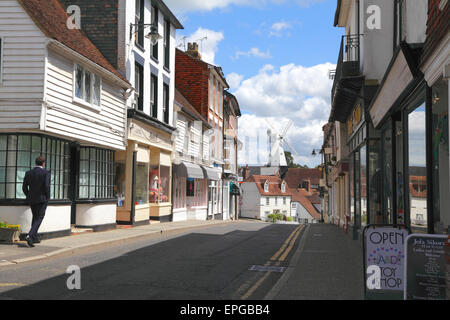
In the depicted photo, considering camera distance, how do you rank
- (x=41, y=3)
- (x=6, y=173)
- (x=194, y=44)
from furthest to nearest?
1. (x=194, y=44)
2. (x=41, y=3)
3. (x=6, y=173)

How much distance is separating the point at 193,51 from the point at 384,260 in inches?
1207

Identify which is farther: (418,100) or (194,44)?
(194,44)

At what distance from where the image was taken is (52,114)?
13344 mm

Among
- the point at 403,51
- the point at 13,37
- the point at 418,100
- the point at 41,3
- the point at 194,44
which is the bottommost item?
the point at 418,100

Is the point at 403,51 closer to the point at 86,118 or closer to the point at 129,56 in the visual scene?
the point at 86,118

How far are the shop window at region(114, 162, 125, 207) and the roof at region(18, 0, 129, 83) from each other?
11.6 ft

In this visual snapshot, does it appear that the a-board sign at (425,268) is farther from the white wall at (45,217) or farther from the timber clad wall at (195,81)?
the timber clad wall at (195,81)

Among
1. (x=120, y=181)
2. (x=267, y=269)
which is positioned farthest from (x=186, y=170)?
(x=267, y=269)

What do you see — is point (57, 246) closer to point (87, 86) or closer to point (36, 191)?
point (36, 191)

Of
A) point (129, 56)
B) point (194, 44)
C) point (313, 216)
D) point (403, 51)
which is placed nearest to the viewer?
point (403, 51)
